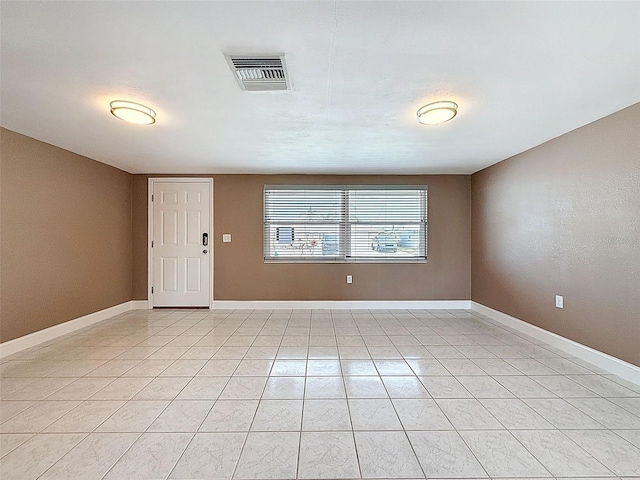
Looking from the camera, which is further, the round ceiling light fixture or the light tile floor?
the round ceiling light fixture

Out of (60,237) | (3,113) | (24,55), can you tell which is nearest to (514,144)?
(24,55)

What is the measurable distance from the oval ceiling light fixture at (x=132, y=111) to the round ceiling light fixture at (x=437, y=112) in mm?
2324

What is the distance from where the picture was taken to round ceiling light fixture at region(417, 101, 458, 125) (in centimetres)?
257

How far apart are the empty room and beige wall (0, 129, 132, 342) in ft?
0.10

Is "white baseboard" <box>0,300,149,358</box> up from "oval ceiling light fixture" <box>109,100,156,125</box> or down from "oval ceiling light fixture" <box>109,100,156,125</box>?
down

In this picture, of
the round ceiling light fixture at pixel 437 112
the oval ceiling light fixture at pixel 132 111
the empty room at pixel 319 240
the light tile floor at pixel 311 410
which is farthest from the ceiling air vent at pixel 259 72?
the light tile floor at pixel 311 410

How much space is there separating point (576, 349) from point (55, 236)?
5807 mm

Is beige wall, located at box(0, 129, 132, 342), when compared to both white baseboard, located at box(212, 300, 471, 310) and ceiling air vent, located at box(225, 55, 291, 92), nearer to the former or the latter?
white baseboard, located at box(212, 300, 471, 310)

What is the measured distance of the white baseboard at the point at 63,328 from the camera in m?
3.20

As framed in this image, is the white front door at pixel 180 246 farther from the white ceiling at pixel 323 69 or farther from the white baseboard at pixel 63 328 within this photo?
the white ceiling at pixel 323 69

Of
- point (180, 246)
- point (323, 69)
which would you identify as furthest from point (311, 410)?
point (180, 246)

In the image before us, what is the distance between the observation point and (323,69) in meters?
2.06

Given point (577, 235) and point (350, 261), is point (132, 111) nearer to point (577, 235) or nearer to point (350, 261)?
point (350, 261)

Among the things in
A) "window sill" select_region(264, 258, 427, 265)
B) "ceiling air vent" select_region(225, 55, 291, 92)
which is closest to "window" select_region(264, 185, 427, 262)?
"window sill" select_region(264, 258, 427, 265)
